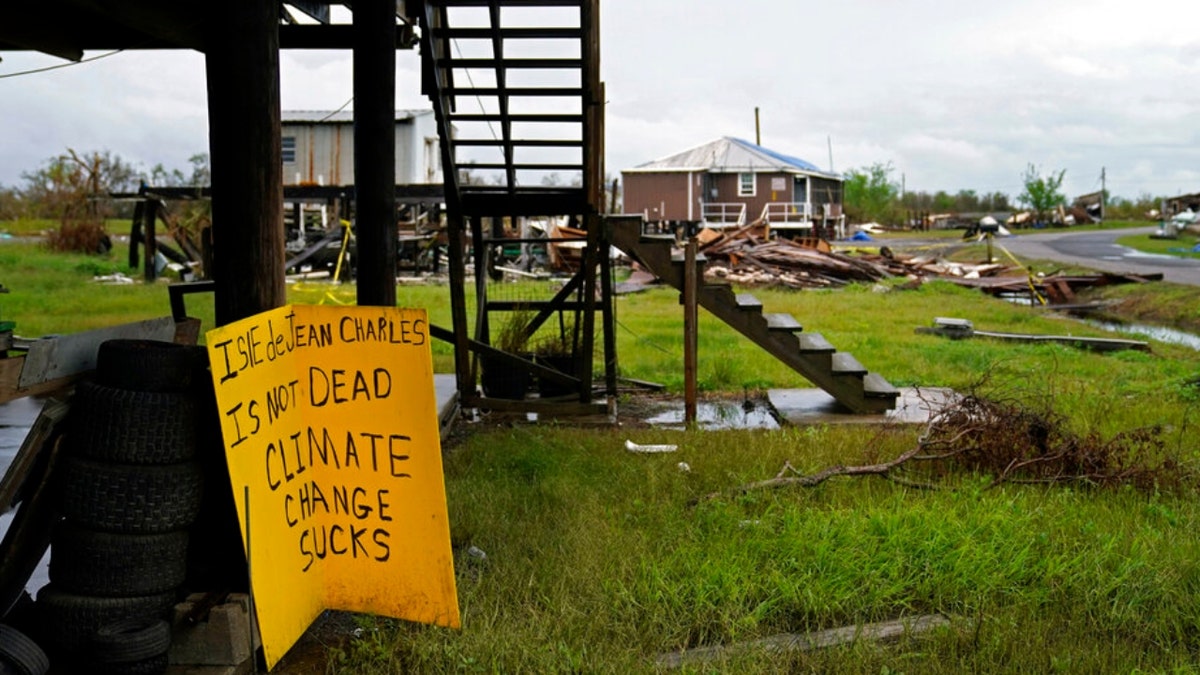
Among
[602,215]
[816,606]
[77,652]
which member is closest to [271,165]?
[77,652]

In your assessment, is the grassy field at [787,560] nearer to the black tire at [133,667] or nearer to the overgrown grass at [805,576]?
the overgrown grass at [805,576]

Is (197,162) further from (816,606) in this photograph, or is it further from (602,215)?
(816,606)

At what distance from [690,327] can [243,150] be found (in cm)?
590

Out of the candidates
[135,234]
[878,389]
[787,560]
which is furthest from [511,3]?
[135,234]

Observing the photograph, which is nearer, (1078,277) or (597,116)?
(597,116)

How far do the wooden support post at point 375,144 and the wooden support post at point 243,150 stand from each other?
2.80 m

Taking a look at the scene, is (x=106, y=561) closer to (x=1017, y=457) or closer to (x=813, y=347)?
(x=1017, y=457)

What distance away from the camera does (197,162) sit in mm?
49781

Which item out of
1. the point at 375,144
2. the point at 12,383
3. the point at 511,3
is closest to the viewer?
the point at 12,383

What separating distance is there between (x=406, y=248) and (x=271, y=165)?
30.0 meters

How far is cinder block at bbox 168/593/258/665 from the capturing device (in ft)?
14.9

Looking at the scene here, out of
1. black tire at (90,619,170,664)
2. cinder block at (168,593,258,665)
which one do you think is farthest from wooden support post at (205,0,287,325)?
black tire at (90,619,170,664)

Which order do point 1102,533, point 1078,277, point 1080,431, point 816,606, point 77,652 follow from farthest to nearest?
point 1078,277
point 1080,431
point 1102,533
point 816,606
point 77,652

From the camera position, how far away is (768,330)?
10.9m
